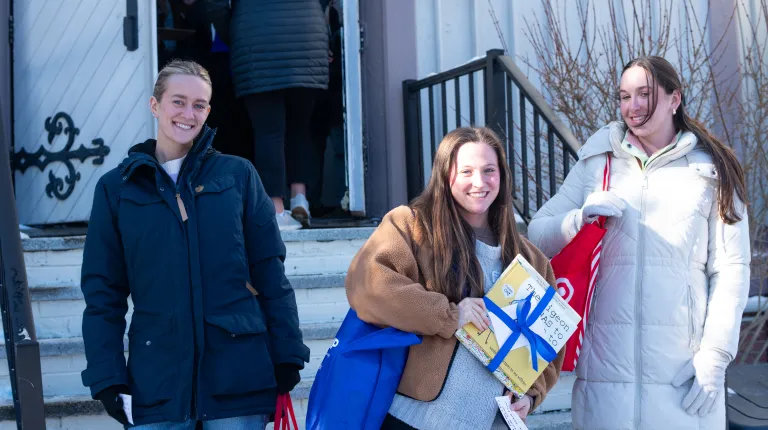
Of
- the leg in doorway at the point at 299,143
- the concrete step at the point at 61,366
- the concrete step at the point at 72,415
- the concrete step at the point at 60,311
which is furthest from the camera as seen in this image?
the leg in doorway at the point at 299,143

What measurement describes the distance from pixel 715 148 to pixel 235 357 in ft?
5.23

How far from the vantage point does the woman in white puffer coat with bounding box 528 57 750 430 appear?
2.51m

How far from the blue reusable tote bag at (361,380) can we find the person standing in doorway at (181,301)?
0.20 m

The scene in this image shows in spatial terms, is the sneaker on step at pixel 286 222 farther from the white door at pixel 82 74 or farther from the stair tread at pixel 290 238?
the white door at pixel 82 74

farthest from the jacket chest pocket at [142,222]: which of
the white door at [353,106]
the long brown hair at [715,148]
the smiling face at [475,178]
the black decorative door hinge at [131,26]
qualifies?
the white door at [353,106]

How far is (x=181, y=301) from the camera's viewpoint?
230 centimetres

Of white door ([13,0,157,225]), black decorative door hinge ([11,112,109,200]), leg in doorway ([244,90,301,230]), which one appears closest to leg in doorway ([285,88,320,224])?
leg in doorway ([244,90,301,230])

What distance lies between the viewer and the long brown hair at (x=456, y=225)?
2.27m

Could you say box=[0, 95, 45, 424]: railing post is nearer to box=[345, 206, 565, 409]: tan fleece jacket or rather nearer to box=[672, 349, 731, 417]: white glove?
box=[345, 206, 565, 409]: tan fleece jacket

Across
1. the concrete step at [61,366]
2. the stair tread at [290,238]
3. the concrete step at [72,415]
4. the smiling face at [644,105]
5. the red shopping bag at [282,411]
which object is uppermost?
the smiling face at [644,105]

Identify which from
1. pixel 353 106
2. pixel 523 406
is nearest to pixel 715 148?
pixel 523 406

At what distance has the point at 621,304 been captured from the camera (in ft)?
8.54

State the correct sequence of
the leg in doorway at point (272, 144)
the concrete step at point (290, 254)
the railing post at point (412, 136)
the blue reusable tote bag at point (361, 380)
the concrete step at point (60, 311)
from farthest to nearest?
1. the railing post at point (412, 136)
2. the leg in doorway at point (272, 144)
3. the concrete step at point (290, 254)
4. the concrete step at point (60, 311)
5. the blue reusable tote bag at point (361, 380)

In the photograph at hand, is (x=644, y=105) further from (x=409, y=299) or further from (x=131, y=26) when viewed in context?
(x=131, y=26)
